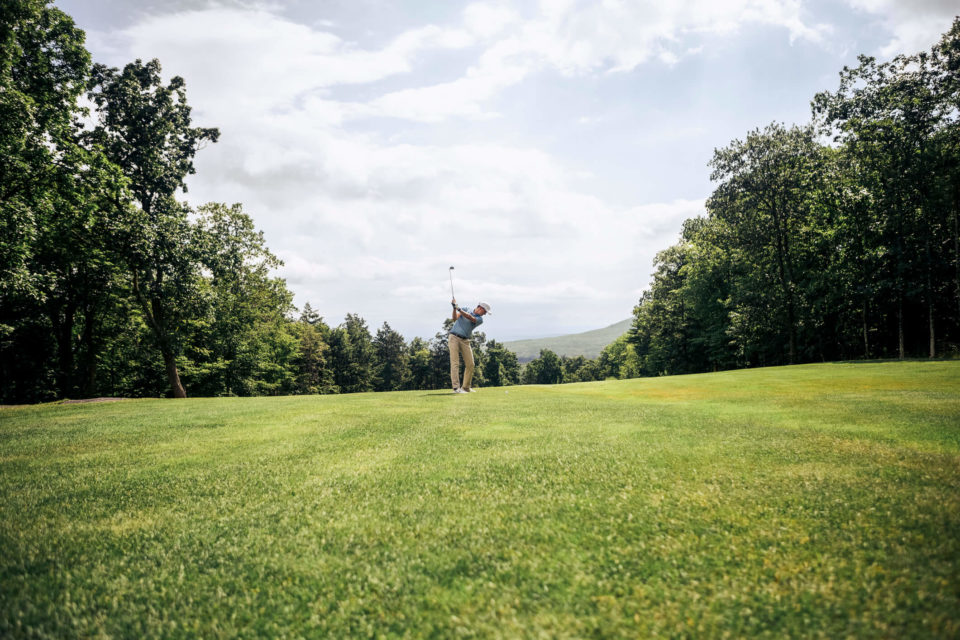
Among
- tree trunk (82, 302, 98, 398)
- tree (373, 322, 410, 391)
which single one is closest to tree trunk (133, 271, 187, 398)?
tree trunk (82, 302, 98, 398)

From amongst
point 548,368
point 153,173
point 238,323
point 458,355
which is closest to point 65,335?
point 238,323

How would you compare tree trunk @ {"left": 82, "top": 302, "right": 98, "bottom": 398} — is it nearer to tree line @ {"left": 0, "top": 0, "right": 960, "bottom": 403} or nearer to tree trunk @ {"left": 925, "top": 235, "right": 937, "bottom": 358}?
tree line @ {"left": 0, "top": 0, "right": 960, "bottom": 403}

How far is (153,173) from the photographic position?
85.3 ft

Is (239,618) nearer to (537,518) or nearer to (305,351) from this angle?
(537,518)

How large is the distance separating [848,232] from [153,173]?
186 ft

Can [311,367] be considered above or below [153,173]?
below

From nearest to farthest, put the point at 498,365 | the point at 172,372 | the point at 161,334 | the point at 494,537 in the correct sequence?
the point at 494,537 → the point at 161,334 → the point at 172,372 → the point at 498,365

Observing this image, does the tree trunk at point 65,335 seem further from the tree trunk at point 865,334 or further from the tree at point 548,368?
the tree at point 548,368

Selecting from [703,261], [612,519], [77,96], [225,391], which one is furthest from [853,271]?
[225,391]

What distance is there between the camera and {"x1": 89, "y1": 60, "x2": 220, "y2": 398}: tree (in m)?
25.0

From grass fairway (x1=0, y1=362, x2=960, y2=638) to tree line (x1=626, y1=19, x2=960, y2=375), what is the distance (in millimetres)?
38184

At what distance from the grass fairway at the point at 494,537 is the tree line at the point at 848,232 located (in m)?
38.2

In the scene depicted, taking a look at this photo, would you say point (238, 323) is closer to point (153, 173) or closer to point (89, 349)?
point (89, 349)

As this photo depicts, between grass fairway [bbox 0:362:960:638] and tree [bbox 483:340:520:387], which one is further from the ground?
grass fairway [bbox 0:362:960:638]
